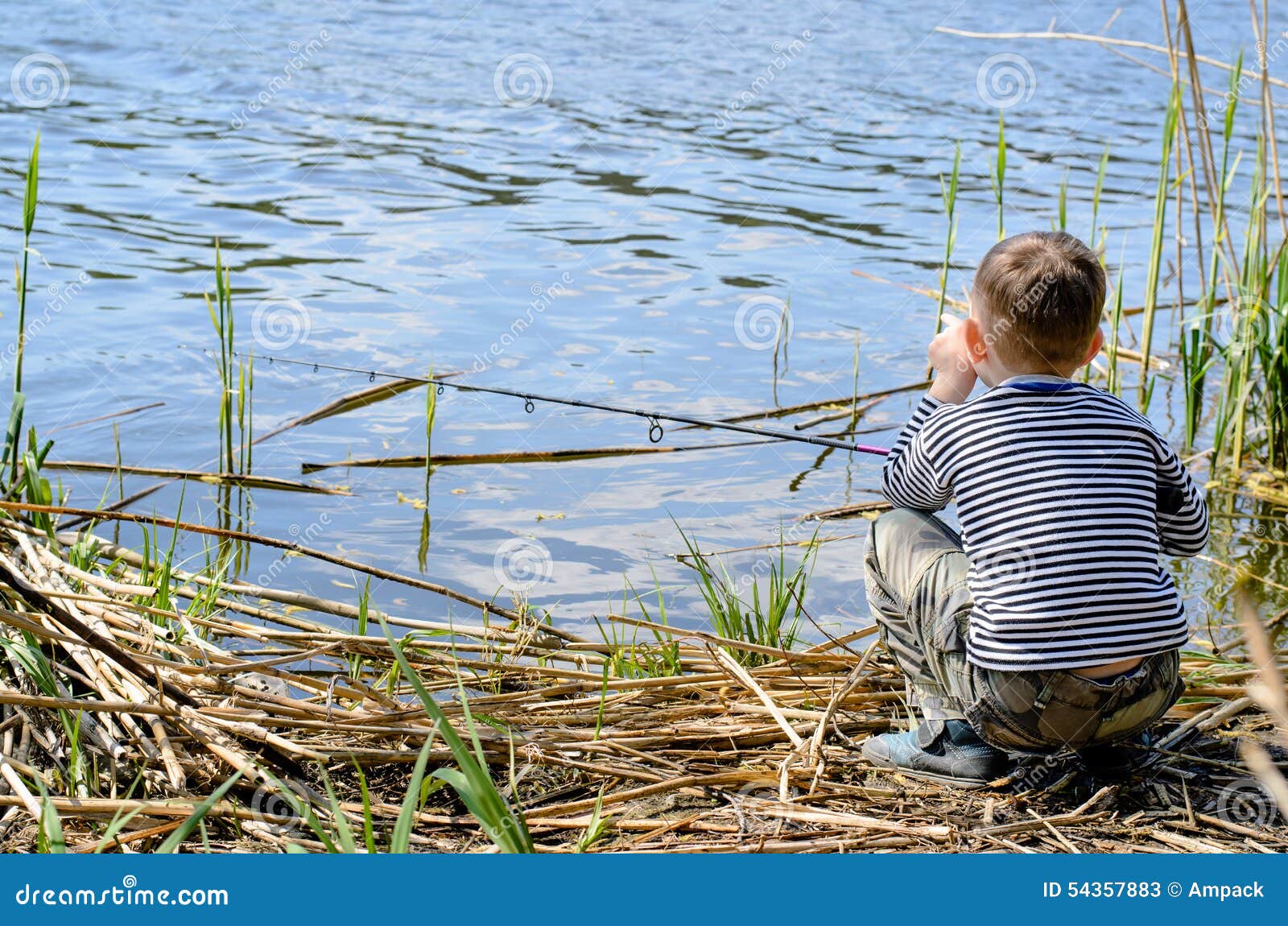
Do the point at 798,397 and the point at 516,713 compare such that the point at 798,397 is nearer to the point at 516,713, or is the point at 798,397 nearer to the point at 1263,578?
the point at 1263,578

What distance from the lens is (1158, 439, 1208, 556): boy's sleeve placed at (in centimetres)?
267

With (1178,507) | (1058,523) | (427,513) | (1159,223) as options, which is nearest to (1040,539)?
(1058,523)

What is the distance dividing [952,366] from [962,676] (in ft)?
2.11

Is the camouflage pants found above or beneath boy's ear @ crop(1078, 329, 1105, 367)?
beneath

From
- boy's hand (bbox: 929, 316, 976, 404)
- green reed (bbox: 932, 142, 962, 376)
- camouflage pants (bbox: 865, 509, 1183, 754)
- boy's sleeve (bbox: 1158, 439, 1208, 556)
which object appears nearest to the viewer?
camouflage pants (bbox: 865, 509, 1183, 754)

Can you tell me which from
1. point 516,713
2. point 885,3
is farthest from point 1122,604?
point 885,3

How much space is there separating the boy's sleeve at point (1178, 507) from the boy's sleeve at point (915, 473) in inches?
16.9

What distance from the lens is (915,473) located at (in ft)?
8.93

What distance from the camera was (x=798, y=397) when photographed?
20.3ft

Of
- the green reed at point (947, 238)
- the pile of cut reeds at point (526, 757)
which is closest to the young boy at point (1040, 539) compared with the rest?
the pile of cut reeds at point (526, 757)

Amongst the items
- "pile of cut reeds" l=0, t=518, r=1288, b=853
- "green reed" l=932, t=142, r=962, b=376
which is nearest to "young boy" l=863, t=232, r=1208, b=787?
"pile of cut reeds" l=0, t=518, r=1288, b=853

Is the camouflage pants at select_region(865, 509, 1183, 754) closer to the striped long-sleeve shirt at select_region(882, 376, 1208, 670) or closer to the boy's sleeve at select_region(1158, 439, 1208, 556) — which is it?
the striped long-sleeve shirt at select_region(882, 376, 1208, 670)

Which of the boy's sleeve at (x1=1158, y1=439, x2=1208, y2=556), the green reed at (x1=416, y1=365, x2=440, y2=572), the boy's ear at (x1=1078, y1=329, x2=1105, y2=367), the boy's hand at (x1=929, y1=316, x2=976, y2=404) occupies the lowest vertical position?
the green reed at (x1=416, y1=365, x2=440, y2=572)

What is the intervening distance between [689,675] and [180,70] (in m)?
9.85
